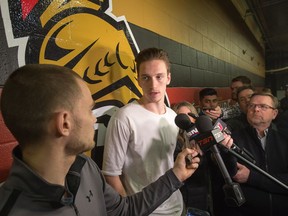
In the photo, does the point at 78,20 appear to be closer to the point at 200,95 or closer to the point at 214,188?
the point at 214,188

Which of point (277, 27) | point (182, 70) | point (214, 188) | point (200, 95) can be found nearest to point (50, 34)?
point (214, 188)

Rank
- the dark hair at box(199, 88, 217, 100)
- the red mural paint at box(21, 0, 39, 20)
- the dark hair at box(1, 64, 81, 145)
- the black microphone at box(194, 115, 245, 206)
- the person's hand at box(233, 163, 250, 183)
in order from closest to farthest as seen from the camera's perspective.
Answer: the dark hair at box(1, 64, 81, 145) < the black microphone at box(194, 115, 245, 206) < the red mural paint at box(21, 0, 39, 20) < the person's hand at box(233, 163, 250, 183) < the dark hair at box(199, 88, 217, 100)

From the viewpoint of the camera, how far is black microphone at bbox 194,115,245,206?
84cm

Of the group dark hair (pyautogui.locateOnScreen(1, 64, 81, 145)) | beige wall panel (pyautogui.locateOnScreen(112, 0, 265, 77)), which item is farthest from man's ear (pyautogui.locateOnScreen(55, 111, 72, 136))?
beige wall panel (pyautogui.locateOnScreen(112, 0, 265, 77))

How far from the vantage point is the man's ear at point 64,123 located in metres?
0.63

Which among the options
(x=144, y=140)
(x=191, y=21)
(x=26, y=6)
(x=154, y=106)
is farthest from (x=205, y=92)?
(x=26, y=6)

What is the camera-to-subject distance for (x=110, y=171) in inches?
44.2

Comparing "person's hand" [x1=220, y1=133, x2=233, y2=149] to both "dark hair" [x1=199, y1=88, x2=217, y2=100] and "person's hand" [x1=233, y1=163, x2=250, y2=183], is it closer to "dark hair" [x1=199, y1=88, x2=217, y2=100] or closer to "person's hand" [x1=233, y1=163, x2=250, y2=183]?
"person's hand" [x1=233, y1=163, x2=250, y2=183]

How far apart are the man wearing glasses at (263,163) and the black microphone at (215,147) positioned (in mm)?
691

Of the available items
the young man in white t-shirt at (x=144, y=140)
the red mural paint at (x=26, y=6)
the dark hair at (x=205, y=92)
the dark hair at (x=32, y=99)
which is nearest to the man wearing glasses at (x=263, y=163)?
the young man in white t-shirt at (x=144, y=140)

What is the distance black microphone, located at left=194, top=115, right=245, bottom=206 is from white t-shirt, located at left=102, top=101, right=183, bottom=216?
339 millimetres

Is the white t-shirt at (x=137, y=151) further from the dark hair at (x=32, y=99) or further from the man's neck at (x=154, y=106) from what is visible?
the dark hair at (x=32, y=99)

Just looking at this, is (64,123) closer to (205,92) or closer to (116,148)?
(116,148)

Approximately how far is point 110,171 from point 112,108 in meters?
0.43
